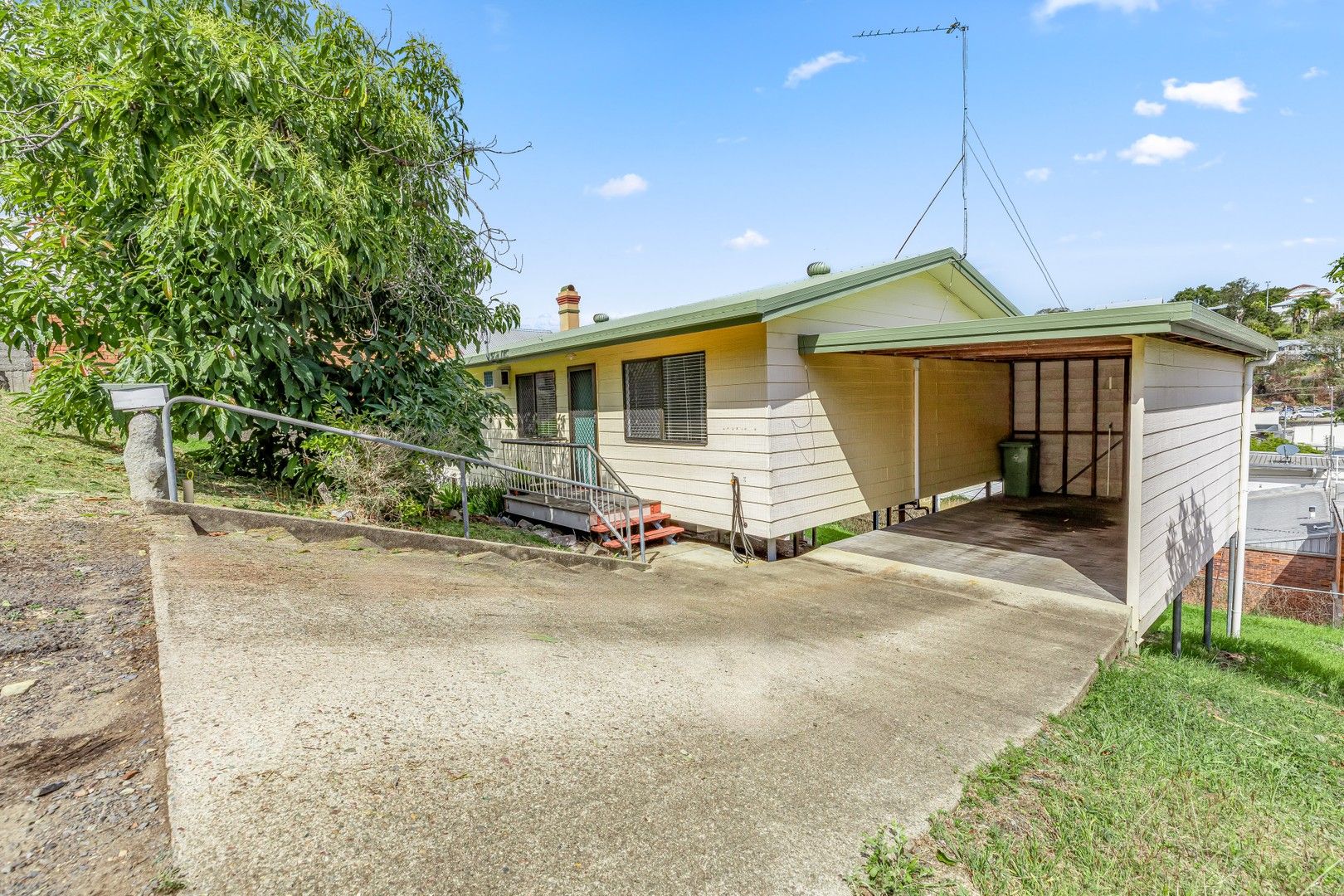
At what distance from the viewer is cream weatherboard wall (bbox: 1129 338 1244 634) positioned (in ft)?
18.4

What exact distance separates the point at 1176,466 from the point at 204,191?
982cm

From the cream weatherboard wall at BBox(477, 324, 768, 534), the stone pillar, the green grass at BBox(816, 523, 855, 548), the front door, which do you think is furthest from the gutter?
the stone pillar

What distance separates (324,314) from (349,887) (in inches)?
268

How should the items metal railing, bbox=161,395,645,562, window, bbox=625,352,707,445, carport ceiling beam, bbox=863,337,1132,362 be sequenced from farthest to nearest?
window, bbox=625,352,707,445
carport ceiling beam, bbox=863,337,1132,362
metal railing, bbox=161,395,645,562

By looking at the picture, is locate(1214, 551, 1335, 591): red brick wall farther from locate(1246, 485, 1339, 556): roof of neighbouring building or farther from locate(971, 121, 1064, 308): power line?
locate(971, 121, 1064, 308): power line

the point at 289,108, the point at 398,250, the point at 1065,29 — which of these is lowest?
the point at 398,250

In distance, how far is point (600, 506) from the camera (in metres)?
8.48

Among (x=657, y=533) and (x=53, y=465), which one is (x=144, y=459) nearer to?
(x=53, y=465)

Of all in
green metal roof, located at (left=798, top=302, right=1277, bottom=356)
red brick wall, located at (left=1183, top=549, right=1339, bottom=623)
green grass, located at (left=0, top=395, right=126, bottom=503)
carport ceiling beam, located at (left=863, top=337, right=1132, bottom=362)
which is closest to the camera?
green metal roof, located at (left=798, top=302, right=1277, bottom=356)

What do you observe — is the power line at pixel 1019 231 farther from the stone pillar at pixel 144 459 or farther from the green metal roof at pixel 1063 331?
the stone pillar at pixel 144 459

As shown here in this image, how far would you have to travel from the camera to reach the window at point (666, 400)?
840 cm

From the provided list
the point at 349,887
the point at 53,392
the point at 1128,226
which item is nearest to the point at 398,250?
the point at 53,392

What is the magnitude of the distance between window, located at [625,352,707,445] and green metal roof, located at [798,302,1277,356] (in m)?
1.52

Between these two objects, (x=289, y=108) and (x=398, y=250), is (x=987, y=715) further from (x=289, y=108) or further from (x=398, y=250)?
(x=289, y=108)
